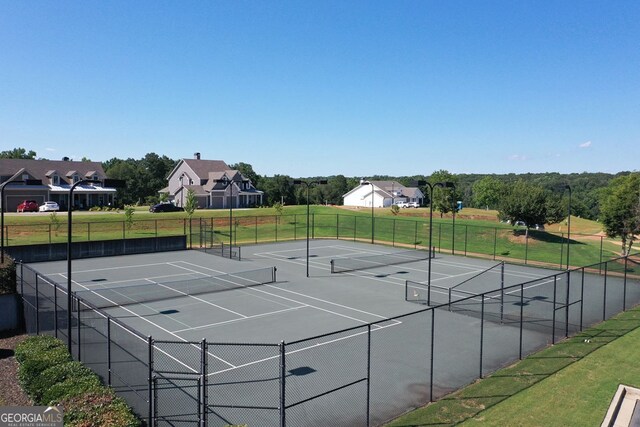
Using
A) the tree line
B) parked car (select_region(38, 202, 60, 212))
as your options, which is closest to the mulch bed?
the tree line

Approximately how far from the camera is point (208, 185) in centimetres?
8438

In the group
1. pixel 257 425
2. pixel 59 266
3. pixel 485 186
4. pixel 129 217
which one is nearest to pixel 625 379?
pixel 257 425

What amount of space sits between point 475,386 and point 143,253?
Answer: 3563 centimetres

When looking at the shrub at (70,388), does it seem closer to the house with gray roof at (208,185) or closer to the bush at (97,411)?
the bush at (97,411)

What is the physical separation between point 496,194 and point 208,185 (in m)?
88.7

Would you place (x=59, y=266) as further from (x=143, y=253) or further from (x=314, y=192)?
(x=314, y=192)

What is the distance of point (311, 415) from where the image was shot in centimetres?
1252

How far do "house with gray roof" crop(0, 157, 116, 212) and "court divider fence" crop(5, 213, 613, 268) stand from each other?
54.0 feet

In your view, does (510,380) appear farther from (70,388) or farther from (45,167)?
(45,167)

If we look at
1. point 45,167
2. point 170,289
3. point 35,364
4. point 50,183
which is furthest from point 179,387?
point 45,167

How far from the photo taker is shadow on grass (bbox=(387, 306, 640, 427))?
41.2ft

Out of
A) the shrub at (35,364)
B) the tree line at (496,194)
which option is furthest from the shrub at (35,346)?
the tree line at (496,194)

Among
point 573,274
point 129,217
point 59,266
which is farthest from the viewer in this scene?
point 129,217

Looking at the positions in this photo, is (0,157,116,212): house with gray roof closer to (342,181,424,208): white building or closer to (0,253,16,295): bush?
(0,253,16,295): bush
